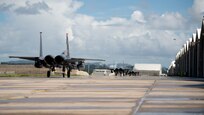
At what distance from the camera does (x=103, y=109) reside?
12.0m

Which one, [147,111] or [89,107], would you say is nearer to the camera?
[147,111]

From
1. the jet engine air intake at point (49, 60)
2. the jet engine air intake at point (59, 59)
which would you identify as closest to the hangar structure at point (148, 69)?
the jet engine air intake at point (49, 60)

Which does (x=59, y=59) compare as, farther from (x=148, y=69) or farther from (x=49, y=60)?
(x=148, y=69)

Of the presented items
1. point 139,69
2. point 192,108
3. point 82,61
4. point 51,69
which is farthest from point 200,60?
point 139,69

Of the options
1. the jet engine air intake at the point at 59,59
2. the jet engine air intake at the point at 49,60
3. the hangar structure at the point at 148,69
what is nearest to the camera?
the jet engine air intake at the point at 59,59

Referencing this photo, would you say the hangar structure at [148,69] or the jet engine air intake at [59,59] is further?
the hangar structure at [148,69]

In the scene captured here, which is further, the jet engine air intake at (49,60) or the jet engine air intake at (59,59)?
the jet engine air intake at (49,60)

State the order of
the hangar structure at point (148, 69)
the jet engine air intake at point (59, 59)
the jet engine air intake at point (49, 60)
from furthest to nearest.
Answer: the hangar structure at point (148, 69), the jet engine air intake at point (49, 60), the jet engine air intake at point (59, 59)

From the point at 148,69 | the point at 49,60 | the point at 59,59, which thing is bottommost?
the point at 148,69

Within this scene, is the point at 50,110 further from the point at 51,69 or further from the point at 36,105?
the point at 51,69

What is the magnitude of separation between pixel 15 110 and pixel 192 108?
4.73 m

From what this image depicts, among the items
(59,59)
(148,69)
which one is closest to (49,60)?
(59,59)

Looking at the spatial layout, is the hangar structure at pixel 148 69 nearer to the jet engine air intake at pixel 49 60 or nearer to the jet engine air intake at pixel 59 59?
the jet engine air intake at pixel 49 60

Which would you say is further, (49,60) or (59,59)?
(49,60)
